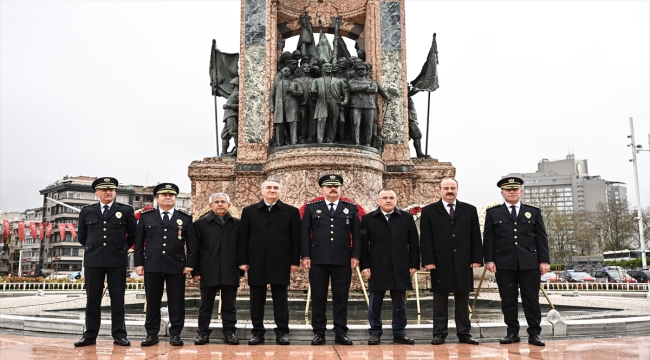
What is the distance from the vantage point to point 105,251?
246 inches

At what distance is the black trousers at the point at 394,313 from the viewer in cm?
605

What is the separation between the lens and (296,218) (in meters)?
6.59

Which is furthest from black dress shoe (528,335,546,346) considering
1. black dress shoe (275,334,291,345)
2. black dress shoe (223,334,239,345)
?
black dress shoe (223,334,239,345)

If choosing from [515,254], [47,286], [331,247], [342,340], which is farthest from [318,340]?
[47,286]

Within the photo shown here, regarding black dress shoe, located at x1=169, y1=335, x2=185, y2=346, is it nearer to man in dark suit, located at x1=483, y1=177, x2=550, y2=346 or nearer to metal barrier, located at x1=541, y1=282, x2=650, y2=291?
man in dark suit, located at x1=483, y1=177, x2=550, y2=346

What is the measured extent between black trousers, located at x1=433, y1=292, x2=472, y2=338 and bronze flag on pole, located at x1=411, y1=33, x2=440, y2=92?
10.7 metres

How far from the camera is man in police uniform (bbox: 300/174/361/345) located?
6.27 m

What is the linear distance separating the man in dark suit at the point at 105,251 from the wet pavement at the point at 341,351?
0.33m

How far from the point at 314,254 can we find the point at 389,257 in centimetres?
88

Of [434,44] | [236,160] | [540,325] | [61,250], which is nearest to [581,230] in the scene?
[434,44]

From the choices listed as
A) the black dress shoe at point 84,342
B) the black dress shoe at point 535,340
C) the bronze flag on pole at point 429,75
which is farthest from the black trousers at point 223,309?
the bronze flag on pole at point 429,75

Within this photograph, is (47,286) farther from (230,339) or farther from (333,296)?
(333,296)

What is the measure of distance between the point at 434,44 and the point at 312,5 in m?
3.83

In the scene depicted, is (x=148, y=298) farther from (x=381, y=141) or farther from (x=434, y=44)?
(x=434, y=44)
